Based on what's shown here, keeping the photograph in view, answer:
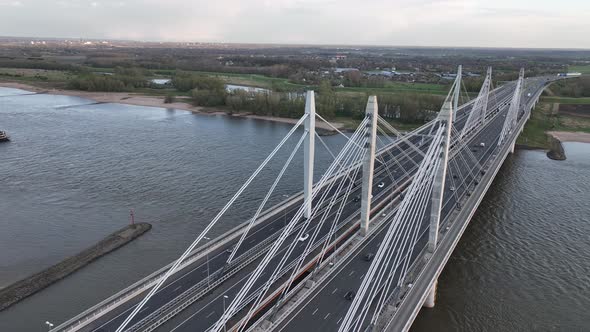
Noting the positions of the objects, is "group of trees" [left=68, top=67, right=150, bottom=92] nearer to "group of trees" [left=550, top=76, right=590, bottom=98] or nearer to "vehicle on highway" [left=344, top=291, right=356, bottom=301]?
"vehicle on highway" [left=344, top=291, right=356, bottom=301]

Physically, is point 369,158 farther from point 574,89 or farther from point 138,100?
point 574,89

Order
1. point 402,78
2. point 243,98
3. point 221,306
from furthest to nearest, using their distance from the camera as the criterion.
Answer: point 402,78 → point 243,98 → point 221,306

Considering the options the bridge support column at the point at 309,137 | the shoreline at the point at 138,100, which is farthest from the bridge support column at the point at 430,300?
the shoreline at the point at 138,100

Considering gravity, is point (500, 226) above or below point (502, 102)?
below

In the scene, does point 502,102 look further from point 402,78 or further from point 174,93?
point 174,93

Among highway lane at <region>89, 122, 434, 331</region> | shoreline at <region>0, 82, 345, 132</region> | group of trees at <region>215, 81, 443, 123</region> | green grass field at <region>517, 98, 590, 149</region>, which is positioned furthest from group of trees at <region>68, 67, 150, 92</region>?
green grass field at <region>517, 98, 590, 149</region>

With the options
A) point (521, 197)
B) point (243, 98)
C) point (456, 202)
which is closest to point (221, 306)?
point (456, 202)

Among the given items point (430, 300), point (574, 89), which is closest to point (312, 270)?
point (430, 300)

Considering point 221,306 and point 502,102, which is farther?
point 502,102
